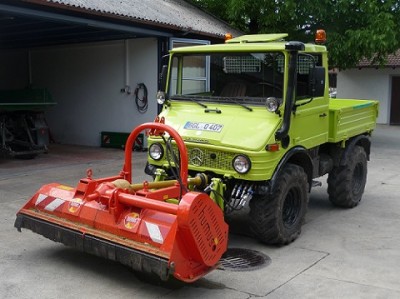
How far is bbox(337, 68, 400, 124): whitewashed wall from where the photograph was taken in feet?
84.1

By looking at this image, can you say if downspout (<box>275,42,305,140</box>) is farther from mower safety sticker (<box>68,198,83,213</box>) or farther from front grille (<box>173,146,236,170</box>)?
mower safety sticker (<box>68,198,83,213</box>)

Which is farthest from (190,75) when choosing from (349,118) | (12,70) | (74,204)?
(12,70)

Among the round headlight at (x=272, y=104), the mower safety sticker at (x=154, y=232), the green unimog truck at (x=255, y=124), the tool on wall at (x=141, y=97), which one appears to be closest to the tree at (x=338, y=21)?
the tool on wall at (x=141, y=97)

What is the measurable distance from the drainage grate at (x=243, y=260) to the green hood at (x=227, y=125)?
1.16 meters

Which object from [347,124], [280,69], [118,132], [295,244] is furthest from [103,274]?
[118,132]

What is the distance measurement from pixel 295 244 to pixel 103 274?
7.50 ft

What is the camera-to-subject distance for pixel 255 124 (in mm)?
5602

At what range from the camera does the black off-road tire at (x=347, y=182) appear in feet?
24.5

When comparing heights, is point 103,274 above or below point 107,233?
below

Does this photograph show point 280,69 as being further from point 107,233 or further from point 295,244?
point 107,233

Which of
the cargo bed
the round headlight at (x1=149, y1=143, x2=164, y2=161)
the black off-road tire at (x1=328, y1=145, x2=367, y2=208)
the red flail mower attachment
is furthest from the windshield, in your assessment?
the black off-road tire at (x1=328, y1=145, x2=367, y2=208)

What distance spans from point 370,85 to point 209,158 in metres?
22.7

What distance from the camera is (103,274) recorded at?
191 inches

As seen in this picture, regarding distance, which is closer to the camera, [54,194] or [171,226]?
[171,226]
